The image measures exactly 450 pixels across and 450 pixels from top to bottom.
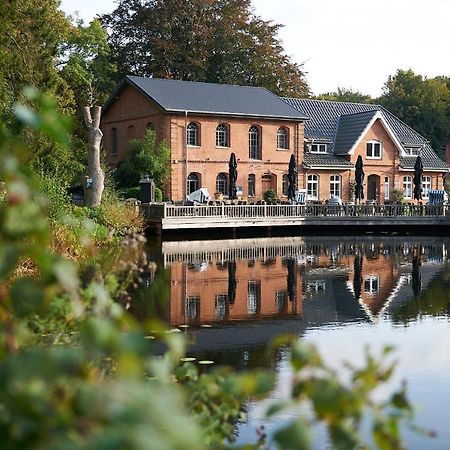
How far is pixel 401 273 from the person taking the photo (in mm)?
23453

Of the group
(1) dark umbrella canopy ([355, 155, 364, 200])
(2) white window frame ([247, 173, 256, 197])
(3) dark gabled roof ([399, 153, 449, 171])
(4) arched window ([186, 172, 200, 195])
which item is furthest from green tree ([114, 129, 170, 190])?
(3) dark gabled roof ([399, 153, 449, 171])

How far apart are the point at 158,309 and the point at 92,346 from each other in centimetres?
1375

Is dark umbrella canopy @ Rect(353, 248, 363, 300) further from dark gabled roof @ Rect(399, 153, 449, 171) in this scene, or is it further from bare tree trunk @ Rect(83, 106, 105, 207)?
dark gabled roof @ Rect(399, 153, 449, 171)

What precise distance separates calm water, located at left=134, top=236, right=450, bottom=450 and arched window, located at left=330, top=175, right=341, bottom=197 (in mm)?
20236

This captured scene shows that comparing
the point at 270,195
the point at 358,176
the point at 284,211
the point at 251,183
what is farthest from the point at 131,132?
the point at 358,176

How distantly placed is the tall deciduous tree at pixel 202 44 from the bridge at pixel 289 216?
2090 centimetres

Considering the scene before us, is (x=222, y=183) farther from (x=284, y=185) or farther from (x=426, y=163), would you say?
(x=426, y=163)

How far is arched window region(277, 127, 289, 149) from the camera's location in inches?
1932

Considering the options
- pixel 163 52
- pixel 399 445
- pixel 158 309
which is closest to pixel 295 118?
pixel 163 52

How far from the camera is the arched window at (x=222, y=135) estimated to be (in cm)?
4653

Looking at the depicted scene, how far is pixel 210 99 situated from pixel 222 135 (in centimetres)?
230

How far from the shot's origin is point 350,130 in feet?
173

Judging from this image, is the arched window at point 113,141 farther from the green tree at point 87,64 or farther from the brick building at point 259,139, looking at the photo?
the green tree at point 87,64

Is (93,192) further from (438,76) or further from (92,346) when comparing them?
(438,76)
